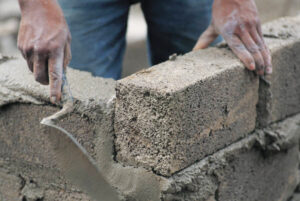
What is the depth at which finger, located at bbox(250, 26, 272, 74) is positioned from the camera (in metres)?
2.26

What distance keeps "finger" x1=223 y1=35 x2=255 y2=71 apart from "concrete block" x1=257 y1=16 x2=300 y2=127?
0.19 m

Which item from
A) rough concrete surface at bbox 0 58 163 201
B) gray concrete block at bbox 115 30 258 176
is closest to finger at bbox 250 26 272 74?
gray concrete block at bbox 115 30 258 176

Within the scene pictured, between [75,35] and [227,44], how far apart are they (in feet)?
2.94

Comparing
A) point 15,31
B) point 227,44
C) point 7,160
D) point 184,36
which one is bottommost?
point 15,31

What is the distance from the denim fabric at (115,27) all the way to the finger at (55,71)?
723 millimetres

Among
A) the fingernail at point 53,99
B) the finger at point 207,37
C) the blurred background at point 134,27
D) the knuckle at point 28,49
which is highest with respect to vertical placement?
the knuckle at point 28,49

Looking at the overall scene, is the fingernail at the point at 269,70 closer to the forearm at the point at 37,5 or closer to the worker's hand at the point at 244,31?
the worker's hand at the point at 244,31

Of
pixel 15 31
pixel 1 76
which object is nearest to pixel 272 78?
pixel 1 76

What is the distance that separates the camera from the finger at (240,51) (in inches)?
86.4

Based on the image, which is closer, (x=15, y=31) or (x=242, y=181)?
(x=242, y=181)

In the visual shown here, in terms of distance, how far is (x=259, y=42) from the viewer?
89.7 inches

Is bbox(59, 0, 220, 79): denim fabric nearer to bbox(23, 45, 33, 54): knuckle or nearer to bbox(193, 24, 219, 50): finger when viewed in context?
bbox(193, 24, 219, 50): finger

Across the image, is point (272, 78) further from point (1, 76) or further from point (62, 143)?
point (1, 76)

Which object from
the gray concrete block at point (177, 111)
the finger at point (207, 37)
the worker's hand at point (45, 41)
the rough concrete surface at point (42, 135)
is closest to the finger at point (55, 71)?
the worker's hand at point (45, 41)
